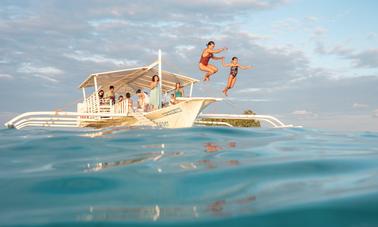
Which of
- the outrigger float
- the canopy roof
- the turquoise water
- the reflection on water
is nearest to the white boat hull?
the outrigger float

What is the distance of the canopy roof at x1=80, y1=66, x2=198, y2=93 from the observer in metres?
18.3

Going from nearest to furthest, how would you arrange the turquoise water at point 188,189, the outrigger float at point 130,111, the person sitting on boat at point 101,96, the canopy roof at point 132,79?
the turquoise water at point 188,189, the outrigger float at point 130,111, the canopy roof at point 132,79, the person sitting on boat at point 101,96

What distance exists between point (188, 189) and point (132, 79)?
17.3 m

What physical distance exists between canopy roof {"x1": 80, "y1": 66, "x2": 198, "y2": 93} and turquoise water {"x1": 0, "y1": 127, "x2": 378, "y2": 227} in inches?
528

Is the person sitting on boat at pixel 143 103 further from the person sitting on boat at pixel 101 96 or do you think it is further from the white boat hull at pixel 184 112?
the person sitting on boat at pixel 101 96

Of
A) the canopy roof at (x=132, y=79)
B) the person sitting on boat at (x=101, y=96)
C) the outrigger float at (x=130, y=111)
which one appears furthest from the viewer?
the person sitting on boat at (x=101, y=96)

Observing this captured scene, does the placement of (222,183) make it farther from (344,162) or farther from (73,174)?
(344,162)

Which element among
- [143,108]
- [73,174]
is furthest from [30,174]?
[143,108]

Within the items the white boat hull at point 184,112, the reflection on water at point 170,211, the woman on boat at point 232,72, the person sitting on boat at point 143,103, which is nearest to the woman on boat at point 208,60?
the woman on boat at point 232,72

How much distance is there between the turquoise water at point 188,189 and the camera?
2145 millimetres

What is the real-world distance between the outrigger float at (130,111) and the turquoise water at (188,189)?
27.5 ft

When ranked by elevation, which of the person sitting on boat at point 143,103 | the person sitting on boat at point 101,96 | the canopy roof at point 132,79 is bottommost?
the person sitting on boat at point 143,103

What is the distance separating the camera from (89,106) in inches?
733

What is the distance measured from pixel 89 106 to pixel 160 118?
17.8ft
